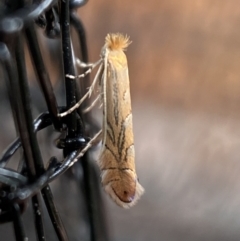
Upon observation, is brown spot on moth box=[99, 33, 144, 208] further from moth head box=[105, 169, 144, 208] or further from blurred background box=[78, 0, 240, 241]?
blurred background box=[78, 0, 240, 241]

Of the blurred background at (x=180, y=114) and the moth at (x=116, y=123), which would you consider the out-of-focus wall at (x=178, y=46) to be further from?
the moth at (x=116, y=123)

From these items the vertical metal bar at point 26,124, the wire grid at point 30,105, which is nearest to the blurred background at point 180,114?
the wire grid at point 30,105

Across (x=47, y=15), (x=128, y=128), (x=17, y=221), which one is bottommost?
(x=17, y=221)

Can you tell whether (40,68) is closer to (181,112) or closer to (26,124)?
(26,124)

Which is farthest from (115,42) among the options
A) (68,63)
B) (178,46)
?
(178,46)

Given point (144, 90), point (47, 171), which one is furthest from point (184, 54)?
point (47, 171)

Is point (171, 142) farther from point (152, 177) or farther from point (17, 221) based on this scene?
point (17, 221)

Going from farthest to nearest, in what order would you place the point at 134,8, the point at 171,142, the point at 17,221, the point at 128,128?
the point at 171,142, the point at 134,8, the point at 128,128, the point at 17,221
